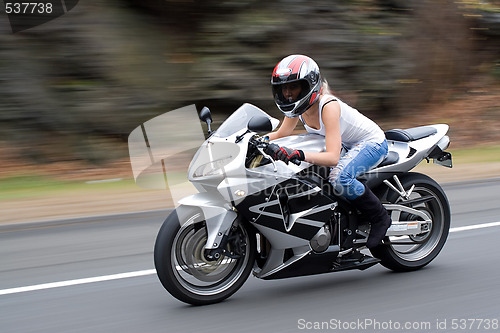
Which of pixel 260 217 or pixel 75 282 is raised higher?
pixel 260 217

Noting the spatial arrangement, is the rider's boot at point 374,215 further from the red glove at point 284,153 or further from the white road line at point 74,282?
the white road line at point 74,282

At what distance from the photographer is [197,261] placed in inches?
175

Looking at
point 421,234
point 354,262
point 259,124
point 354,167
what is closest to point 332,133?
point 354,167

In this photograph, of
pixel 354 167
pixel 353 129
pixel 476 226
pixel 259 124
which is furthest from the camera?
pixel 476 226

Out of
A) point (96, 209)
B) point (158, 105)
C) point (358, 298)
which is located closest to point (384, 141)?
point (358, 298)

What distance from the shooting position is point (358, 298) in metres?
4.61

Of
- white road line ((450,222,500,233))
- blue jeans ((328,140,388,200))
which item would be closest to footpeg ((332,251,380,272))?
blue jeans ((328,140,388,200))

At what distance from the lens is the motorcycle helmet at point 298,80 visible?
171 inches

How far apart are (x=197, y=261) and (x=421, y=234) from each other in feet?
6.51

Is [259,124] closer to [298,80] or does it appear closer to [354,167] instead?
[298,80]

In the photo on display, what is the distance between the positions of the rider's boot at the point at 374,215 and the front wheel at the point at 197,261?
87 cm

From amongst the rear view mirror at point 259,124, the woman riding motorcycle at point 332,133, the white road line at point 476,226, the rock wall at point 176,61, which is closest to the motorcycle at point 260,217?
the rear view mirror at point 259,124

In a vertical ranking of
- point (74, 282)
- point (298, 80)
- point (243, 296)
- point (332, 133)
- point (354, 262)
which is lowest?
point (74, 282)

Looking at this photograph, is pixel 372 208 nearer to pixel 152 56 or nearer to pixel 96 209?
pixel 96 209
